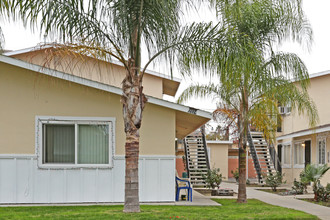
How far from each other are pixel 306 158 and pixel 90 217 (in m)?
16.2

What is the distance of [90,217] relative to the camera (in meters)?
9.54

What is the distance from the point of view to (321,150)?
2134cm

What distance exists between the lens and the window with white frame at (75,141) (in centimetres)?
1225

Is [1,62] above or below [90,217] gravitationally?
above

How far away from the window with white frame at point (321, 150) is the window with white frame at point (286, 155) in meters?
4.70

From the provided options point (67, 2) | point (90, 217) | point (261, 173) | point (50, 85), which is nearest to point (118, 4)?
point (67, 2)

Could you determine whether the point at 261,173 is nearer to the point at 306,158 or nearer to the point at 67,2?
the point at 306,158

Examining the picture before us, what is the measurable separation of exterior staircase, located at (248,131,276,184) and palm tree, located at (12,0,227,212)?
14211 mm

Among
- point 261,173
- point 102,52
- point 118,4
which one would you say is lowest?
point 261,173

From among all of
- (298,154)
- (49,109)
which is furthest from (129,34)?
(298,154)

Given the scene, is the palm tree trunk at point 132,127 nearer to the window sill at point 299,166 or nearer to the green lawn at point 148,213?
the green lawn at point 148,213

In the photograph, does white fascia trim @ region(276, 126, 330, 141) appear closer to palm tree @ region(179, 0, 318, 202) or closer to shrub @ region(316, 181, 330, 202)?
shrub @ region(316, 181, 330, 202)

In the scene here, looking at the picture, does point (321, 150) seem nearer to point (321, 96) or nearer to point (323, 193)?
point (321, 96)

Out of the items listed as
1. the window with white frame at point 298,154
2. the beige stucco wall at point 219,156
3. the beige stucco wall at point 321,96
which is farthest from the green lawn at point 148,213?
the beige stucco wall at point 219,156
